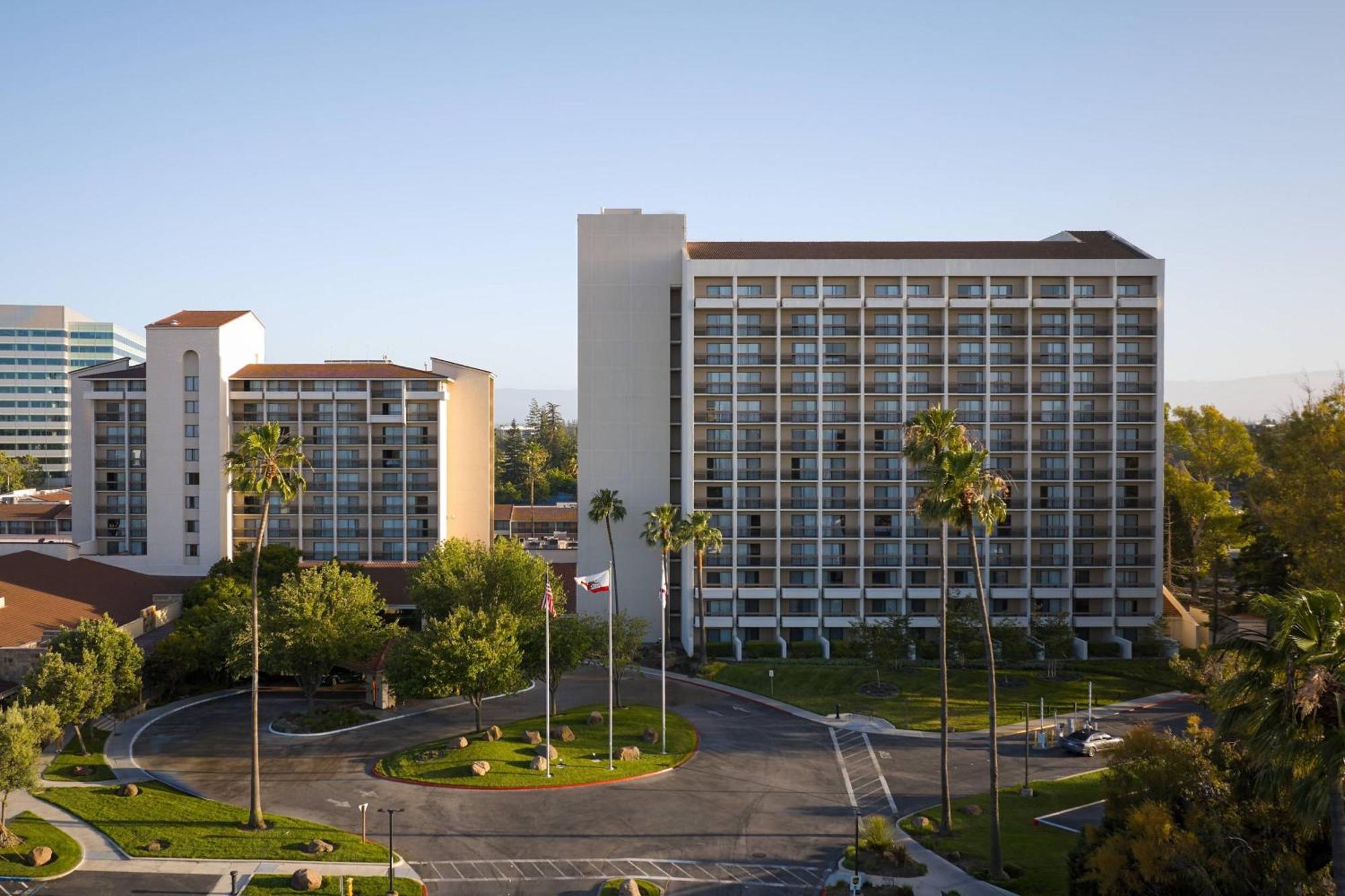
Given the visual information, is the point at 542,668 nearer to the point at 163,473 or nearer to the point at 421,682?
the point at 421,682

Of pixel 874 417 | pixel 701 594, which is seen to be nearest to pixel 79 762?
pixel 701 594

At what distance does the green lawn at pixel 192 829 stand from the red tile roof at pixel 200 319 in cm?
5271

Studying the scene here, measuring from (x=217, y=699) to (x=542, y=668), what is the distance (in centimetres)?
2479

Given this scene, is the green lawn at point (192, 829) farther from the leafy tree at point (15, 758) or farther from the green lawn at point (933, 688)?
the green lawn at point (933, 688)

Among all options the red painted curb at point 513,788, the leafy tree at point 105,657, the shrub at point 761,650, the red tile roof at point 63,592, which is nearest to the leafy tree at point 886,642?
the shrub at point 761,650

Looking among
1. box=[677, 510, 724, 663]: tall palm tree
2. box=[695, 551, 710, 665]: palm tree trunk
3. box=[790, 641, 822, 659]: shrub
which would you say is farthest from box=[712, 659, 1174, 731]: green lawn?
box=[677, 510, 724, 663]: tall palm tree

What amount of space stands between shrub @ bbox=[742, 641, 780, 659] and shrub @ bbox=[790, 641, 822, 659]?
131 centimetres

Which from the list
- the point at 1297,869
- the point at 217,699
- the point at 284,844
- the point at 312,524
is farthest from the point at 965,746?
the point at 312,524

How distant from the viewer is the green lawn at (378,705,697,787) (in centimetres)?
4966

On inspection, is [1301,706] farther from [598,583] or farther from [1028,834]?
[598,583]

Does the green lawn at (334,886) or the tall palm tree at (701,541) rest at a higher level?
the tall palm tree at (701,541)

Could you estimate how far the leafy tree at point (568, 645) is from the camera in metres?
58.8

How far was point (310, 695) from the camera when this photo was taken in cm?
6094

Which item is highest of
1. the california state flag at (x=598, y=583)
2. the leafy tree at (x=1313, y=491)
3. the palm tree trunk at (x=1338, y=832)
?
the leafy tree at (x=1313, y=491)
